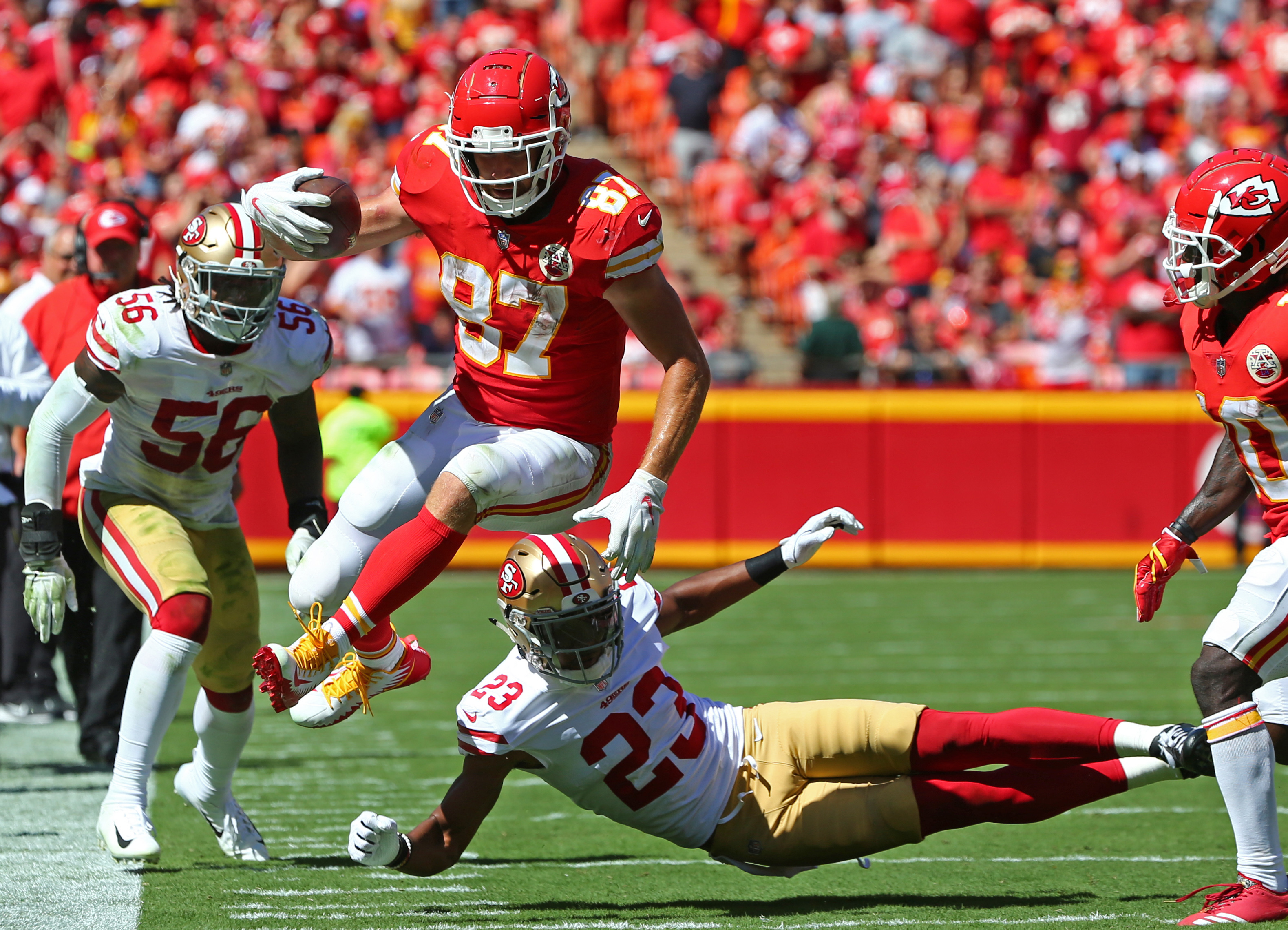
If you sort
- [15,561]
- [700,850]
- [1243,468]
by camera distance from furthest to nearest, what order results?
→ 1. [15,561]
2. [700,850]
3. [1243,468]

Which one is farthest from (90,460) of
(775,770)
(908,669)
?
(908,669)

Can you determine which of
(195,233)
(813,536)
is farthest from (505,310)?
(813,536)

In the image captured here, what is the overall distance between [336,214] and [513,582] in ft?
3.88

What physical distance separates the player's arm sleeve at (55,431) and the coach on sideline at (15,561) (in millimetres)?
1179

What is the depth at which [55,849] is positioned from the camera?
185 inches

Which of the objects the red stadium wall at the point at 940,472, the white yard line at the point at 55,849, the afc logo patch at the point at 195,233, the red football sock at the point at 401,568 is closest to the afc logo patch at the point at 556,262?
the red football sock at the point at 401,568

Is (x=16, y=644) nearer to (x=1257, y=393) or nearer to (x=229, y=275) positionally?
(x=229, y=275)

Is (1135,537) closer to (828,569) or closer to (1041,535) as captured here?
(1041,535)

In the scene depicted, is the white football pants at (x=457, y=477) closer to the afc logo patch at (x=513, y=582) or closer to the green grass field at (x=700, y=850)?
the afc logo patch at (x=513, y=582)

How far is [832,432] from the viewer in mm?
11773

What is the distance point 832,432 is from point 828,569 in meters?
0.99

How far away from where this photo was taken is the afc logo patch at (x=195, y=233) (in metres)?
4.45

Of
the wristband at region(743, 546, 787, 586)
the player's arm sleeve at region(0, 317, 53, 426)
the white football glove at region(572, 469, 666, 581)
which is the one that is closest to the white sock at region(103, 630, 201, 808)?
the white football glove at region(572, 469, 666, 581)

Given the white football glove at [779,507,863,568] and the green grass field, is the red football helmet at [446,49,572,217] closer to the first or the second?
the white football glove at [779,507,863,568]
